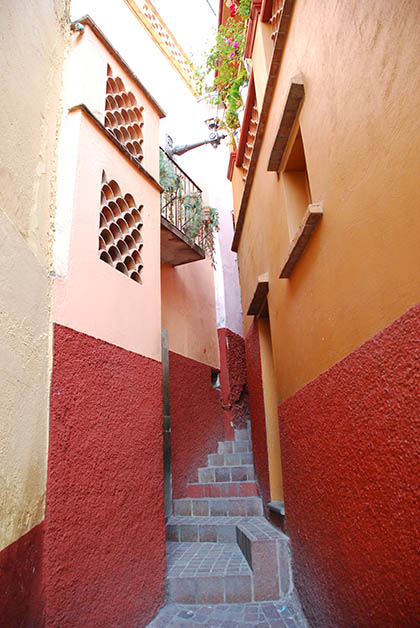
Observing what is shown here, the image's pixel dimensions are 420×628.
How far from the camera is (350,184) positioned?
88.6 inches

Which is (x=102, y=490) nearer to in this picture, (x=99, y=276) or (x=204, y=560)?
(x=99, y=276)

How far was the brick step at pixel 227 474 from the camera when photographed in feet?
20.1

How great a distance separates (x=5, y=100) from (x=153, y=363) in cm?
244

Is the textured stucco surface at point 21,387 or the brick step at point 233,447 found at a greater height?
the textured stucco surface at point 21,387

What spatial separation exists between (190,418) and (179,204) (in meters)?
3.44

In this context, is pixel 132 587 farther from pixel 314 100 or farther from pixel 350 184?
pixel 314 100

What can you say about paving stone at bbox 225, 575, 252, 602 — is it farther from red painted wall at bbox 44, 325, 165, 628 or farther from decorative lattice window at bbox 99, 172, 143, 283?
decorative lattice window at bbox 99, 172, 143, 283

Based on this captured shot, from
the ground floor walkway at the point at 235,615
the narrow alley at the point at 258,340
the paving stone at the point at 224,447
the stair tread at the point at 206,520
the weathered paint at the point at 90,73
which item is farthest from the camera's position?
the paving stone at the point at 224,447

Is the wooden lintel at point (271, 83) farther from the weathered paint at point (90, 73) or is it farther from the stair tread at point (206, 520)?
the stair tread at point (206, 520)

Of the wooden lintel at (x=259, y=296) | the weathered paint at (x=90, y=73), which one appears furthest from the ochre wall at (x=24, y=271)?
the wooden lintel at (x=259, y=296)

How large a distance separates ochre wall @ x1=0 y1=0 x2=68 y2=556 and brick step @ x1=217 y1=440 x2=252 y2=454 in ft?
16.2

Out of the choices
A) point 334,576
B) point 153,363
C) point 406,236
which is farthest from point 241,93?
point 334,576

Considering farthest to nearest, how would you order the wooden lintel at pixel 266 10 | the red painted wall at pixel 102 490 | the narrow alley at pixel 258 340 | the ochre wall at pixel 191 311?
the ochre wall at pixel 191 311, the wooden lintel at pixel 266 10, the red painted wall at pixel 102 490, the narrow alley at pixel 258 340

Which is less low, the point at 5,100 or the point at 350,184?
the point at 5,100
